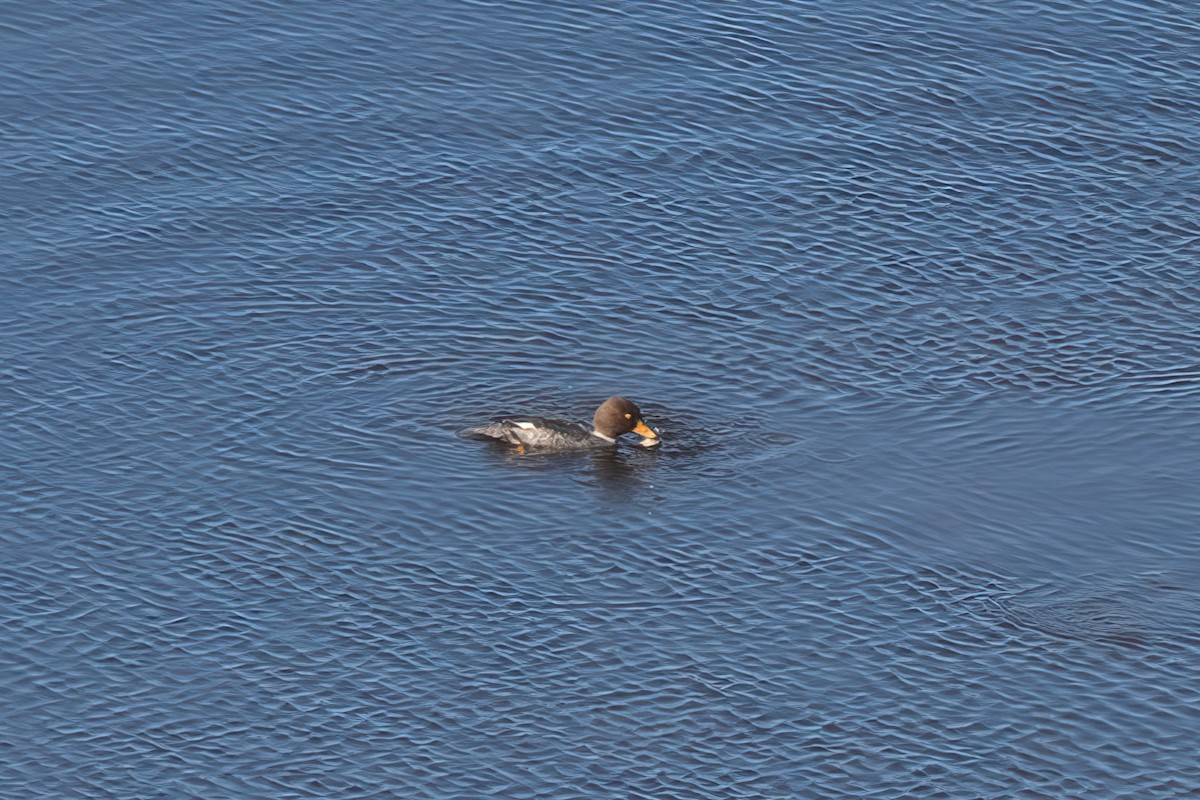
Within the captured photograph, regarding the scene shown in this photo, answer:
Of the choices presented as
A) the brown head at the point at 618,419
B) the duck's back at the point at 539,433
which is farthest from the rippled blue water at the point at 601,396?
the brown head at the point at 618,419

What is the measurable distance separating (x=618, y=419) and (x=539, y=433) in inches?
82.7

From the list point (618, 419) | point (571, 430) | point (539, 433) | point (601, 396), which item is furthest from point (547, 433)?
point (601, 396)

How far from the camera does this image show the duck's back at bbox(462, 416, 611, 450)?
63.2 meters

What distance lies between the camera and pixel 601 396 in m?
66.2

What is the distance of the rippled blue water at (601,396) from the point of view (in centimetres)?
5300

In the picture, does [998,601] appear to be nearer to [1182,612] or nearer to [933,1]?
[1182,612]

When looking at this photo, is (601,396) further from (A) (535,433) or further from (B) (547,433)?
(A) (535,433)

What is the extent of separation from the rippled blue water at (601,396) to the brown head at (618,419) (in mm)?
834

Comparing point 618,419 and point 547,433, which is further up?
point 618,419

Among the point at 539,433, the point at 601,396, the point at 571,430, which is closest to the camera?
the point at 539,433

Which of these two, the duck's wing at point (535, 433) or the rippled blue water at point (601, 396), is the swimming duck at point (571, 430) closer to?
the duck's wing at point (535, 433)

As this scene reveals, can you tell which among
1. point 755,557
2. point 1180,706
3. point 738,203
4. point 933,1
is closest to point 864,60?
point 933,1

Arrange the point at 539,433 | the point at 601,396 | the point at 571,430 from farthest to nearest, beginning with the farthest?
the point at 601,396 < the point at 571,430 < the point at 539,433

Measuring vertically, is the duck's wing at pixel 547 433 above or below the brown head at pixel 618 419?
below
